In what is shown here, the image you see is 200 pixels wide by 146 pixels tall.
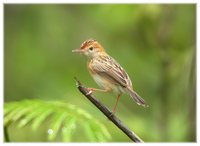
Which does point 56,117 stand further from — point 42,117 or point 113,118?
point 113,118

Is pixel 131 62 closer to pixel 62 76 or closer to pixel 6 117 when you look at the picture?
pixel 62 76

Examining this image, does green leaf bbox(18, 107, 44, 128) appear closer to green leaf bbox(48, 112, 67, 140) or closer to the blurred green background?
green leaf bbox(48, 112, 67, 140)

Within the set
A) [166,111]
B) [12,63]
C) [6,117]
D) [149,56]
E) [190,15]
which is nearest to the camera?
[6,117]

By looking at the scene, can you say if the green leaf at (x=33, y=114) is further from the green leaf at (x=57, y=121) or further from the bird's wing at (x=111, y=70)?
the bird's wing at (x=111, y=70)

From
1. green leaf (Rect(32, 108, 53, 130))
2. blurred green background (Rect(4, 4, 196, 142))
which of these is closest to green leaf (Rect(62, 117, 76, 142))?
green leaf (Rect(32, 108, 53, 130))

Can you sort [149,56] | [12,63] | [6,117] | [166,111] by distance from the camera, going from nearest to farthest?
[6,117] < [166,111] < [149,56] < [12,63]

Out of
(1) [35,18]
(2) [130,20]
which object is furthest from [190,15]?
(1) [35,18]

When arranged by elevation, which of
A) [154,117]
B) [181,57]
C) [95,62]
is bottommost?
[154,117]
